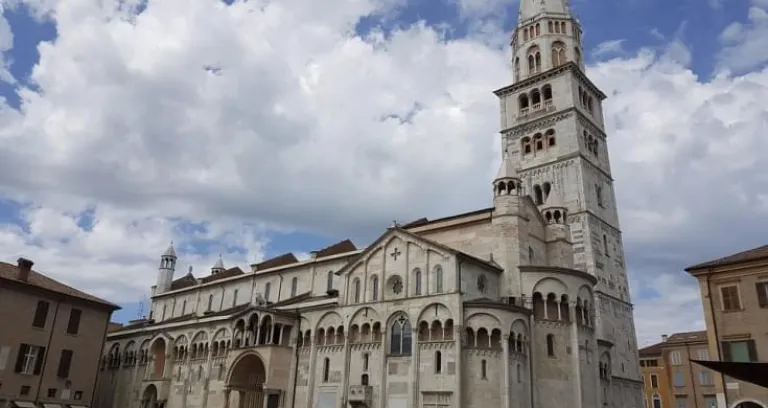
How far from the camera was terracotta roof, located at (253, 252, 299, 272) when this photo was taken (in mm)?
52281

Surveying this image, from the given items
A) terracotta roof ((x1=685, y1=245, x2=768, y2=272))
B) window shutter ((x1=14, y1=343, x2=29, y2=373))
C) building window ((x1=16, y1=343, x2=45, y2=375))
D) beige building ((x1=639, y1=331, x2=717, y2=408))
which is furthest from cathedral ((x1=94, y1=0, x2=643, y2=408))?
beige building ((x1=639, y1=331, x2=717, y2=408))

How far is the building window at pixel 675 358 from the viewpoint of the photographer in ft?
186

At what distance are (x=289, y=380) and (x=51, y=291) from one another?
17.2 metres

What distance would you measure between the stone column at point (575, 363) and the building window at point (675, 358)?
31.9m

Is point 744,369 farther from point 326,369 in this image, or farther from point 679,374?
point 679,374

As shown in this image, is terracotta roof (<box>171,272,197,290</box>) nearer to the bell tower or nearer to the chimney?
the chimney

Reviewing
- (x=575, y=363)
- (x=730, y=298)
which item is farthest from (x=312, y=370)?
(x=730, y=298)

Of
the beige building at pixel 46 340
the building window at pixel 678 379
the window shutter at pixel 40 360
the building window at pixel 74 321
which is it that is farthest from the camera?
the building window at pixel 678 379

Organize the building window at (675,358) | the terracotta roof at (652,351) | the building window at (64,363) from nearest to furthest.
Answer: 1. the building window at (64,363)
2. the building window at (675,358)
3. the terracotta roof at (652,351)

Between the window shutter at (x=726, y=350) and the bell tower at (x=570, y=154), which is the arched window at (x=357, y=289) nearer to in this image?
the bell tower at (x=570, y=154)

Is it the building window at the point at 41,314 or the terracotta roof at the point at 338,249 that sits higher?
the terracotta roof at the point at 338,249

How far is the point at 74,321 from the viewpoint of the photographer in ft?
131

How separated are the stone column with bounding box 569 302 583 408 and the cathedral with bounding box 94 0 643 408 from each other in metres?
0.07

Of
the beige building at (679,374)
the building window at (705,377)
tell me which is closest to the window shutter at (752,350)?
the beige building at (679,374)
